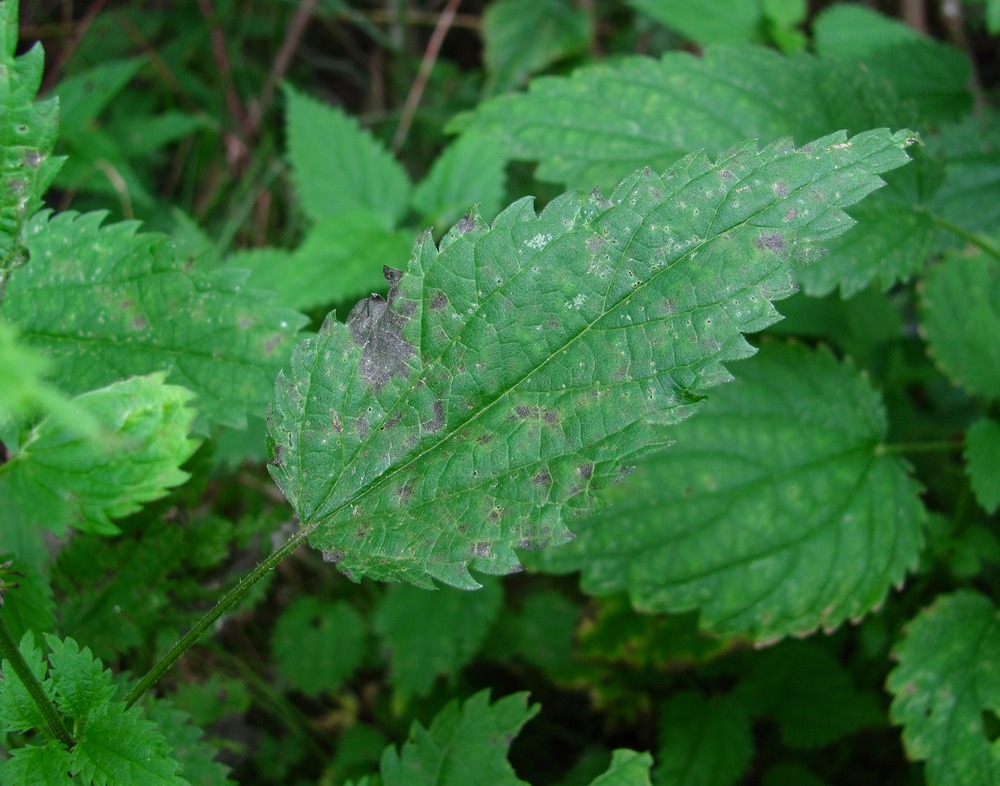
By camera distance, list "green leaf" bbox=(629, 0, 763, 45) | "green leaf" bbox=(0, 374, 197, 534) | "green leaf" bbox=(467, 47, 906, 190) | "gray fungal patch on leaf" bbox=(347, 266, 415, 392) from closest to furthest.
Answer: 1. "green leaf" bbox=(0, 374, 197, 534)
2. "gray fungal patch on leaf" bbox=(347, 266, 415, 392)
3. "green leaf" bbox=(467, 47, 906, 190)
4. "green leaf" bbox=(629, 0, 763, 45)

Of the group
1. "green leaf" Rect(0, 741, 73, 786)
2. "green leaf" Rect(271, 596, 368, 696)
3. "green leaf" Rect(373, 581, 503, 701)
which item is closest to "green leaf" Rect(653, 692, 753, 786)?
"green leaf" Rect(373, 581, 503, 701)

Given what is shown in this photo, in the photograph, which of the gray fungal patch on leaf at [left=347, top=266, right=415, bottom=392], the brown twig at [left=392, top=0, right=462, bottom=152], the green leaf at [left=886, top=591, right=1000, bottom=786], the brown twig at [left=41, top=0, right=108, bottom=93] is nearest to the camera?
the gray fungal patch on leaf at [left=347, top=266, right=415, bottom=392]

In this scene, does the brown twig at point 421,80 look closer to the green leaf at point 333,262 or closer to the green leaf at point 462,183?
the green leaf at point 462,183

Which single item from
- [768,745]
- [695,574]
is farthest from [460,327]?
[768,745]

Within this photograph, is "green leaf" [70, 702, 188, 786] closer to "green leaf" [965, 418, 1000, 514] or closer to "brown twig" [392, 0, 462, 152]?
"green leaf" [965, 418, 1000, 514]

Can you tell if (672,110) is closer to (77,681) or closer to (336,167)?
(336,167)
